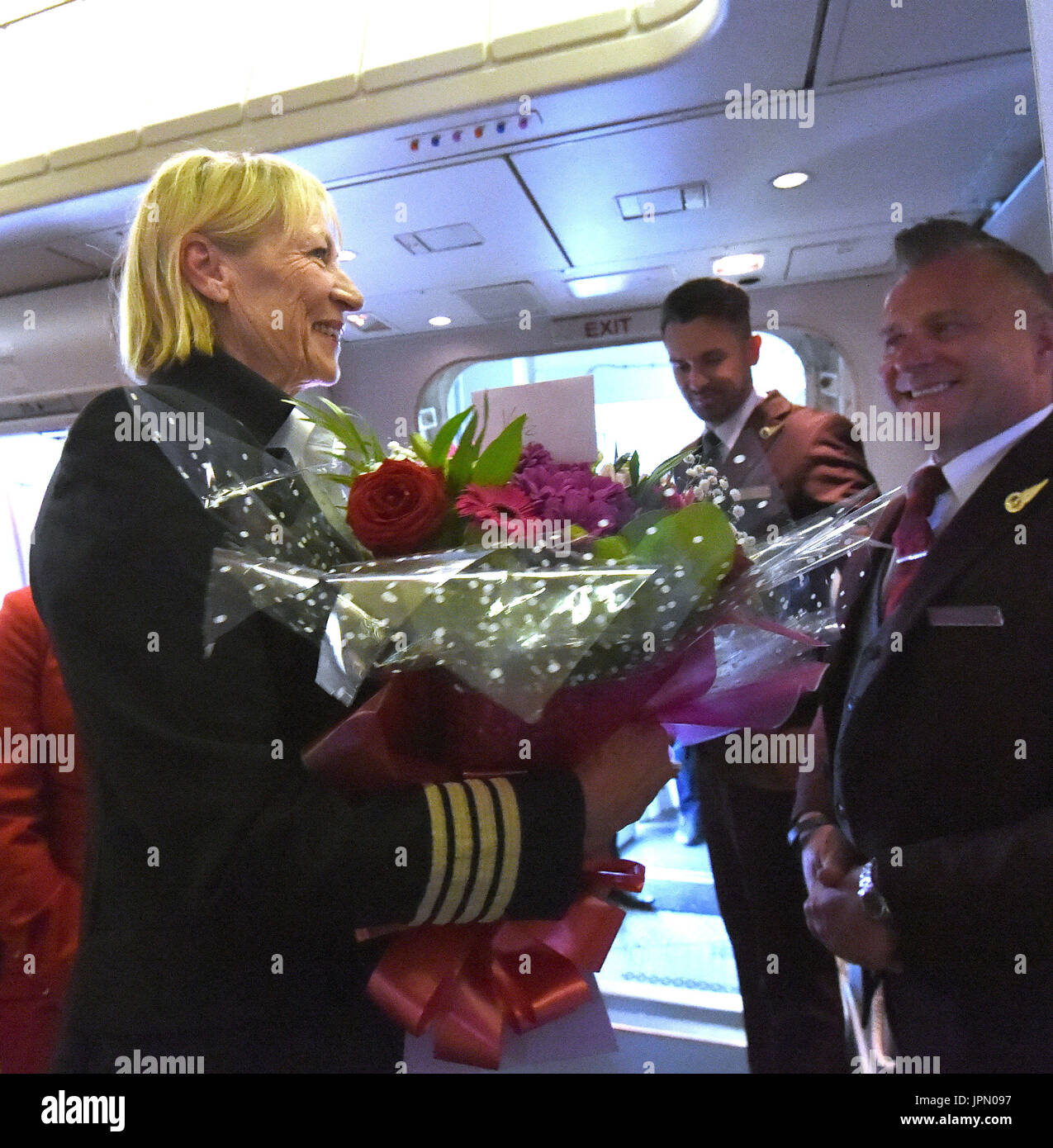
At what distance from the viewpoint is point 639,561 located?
497mm

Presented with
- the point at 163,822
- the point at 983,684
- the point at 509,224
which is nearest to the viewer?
the point at 163,822

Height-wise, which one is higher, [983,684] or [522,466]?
[522,466]

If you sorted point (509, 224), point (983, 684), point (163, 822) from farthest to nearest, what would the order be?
1. point (509, 224)
2. point (983, 684)
3. point (163, 822)

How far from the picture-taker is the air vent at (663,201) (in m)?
1.81

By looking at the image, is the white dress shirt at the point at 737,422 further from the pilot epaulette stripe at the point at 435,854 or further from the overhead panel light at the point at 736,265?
the pilot epaulette stripe at the point at 435,854

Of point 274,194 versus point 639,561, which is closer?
point 639,561

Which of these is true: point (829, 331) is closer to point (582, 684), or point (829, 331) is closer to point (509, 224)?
point (509, 224)

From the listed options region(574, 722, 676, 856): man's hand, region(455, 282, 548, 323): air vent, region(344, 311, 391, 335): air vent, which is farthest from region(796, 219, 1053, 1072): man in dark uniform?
region(344, 311, 391, 335): air vent

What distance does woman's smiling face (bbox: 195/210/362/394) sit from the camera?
0.74 meters

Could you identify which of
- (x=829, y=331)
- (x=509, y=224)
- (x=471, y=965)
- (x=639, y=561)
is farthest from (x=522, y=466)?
(x=829, y=331)

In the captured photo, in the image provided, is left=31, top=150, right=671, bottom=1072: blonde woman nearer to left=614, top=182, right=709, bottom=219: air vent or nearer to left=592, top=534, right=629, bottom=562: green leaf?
left=592, top=534, right=629, bottom=562: green leaf

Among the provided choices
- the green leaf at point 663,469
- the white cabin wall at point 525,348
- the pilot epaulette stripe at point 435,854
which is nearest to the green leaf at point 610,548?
the green leaf at point 663,469

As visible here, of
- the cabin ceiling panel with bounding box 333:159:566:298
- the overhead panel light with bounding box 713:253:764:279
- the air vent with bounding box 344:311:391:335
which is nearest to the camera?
the cabin ceiling panel with bounding box 333:159:566:298

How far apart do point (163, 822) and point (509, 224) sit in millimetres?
1805
